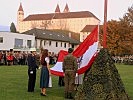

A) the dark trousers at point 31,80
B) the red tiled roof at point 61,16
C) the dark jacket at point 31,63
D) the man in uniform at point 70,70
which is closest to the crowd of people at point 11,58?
the dark trousers at point 31,80

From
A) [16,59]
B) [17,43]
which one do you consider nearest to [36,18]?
[17,43]

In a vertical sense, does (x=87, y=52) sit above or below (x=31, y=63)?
above

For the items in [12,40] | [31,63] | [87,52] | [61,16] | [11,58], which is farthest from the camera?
[61,16]

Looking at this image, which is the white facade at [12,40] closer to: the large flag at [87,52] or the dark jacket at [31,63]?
the dark jacket at [31,63]

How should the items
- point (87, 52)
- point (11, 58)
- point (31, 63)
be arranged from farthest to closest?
point (11, 58) → point (31, 63) → point (87, 52)

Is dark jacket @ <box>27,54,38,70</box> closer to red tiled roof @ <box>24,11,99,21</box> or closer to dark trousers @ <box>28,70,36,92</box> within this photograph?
dark trousers @ <box>28,70,36,92</box>

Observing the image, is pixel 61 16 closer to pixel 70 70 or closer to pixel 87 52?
pixel 87 52

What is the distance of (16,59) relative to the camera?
138ft

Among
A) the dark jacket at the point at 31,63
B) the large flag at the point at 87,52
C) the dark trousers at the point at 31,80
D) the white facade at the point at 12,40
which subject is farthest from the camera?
the white facade at the point at 12,40

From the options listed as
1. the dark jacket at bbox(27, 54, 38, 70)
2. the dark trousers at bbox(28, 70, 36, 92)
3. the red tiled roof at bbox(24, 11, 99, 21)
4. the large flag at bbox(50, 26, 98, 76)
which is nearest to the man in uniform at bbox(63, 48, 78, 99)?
the large flag at bbox(50, 26, 98, 76)

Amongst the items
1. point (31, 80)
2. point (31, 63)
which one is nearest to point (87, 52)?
point (31, 63)

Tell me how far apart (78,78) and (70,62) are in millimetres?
1783

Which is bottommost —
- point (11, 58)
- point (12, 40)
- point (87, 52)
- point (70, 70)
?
point (70, 70)

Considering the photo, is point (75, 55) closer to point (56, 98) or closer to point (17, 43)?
point (56, 98)
